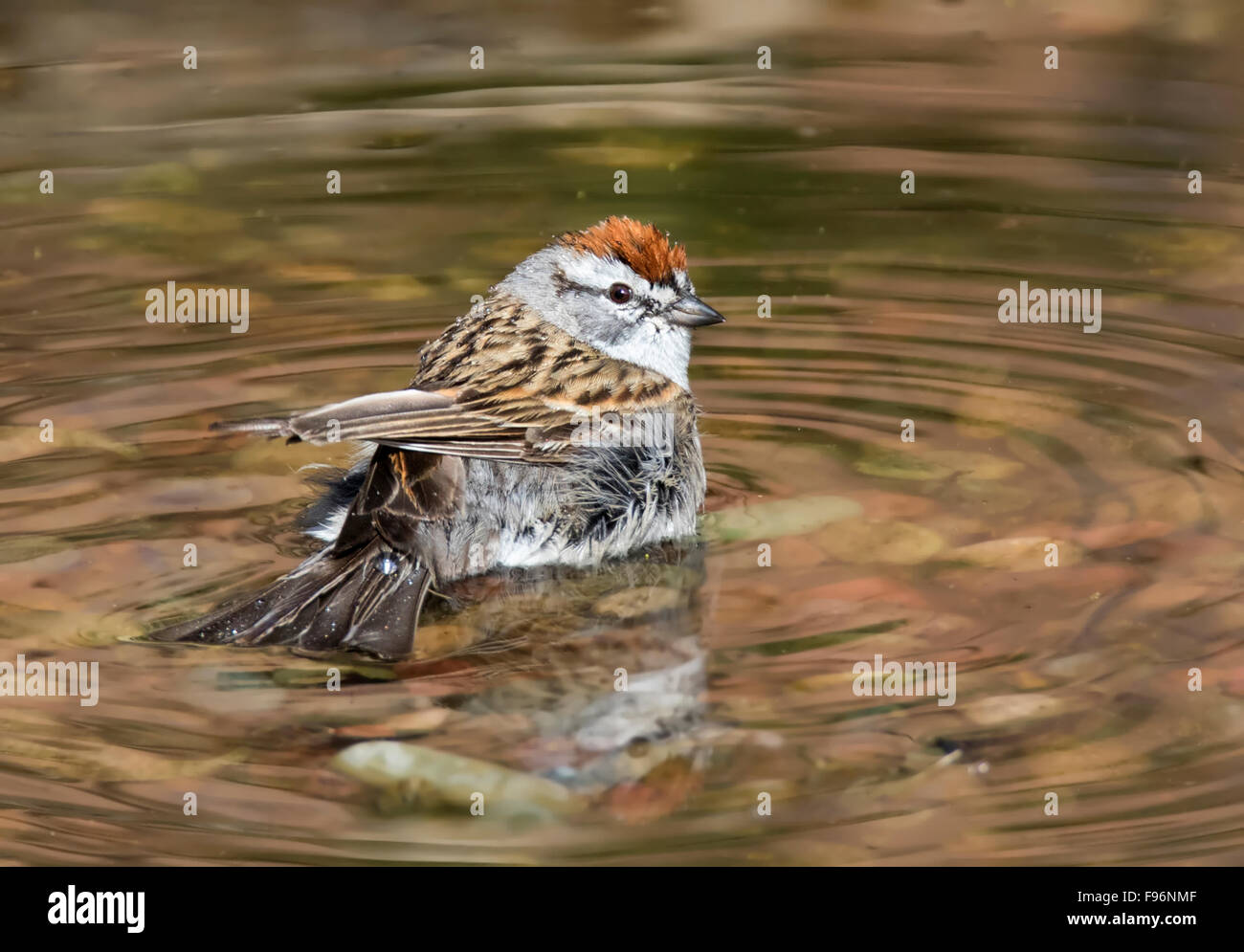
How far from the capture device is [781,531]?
6.56 metres

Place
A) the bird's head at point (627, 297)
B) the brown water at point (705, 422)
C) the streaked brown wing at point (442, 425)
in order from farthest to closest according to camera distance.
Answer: the bird's head at point (627, 297) < the streaked brown wing at point (442, 425) < the brown water at point (705, 422)

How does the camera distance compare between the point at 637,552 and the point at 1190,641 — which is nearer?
the point at 1190,641

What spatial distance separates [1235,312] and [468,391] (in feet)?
13.8

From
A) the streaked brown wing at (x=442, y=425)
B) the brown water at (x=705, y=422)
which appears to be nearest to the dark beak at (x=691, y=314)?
the brown water at (x=705, y=422)

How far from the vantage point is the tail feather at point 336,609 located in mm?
5668

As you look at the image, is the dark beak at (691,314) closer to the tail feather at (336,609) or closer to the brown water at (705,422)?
the brown water at (705,422)

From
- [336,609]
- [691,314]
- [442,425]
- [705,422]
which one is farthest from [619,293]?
[336,609]

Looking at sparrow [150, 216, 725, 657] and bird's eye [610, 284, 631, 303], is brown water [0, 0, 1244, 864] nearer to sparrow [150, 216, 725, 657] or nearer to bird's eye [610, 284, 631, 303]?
sparrow [150, 216, 725, 657]

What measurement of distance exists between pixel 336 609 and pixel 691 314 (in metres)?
1.96

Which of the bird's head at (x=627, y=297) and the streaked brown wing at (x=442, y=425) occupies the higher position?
the bird's head at (x=627, y=297)

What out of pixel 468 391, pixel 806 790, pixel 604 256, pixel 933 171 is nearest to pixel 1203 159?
pixel 933 171

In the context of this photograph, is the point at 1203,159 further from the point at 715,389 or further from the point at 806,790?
the point at 806,790

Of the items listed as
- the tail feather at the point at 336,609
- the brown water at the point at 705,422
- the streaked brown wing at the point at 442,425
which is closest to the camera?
the brown water at the point at 705,422

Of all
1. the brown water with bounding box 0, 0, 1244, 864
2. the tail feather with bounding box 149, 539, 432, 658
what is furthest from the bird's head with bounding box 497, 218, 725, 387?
the tail feather with bounding box 149, 539, 432, 658
